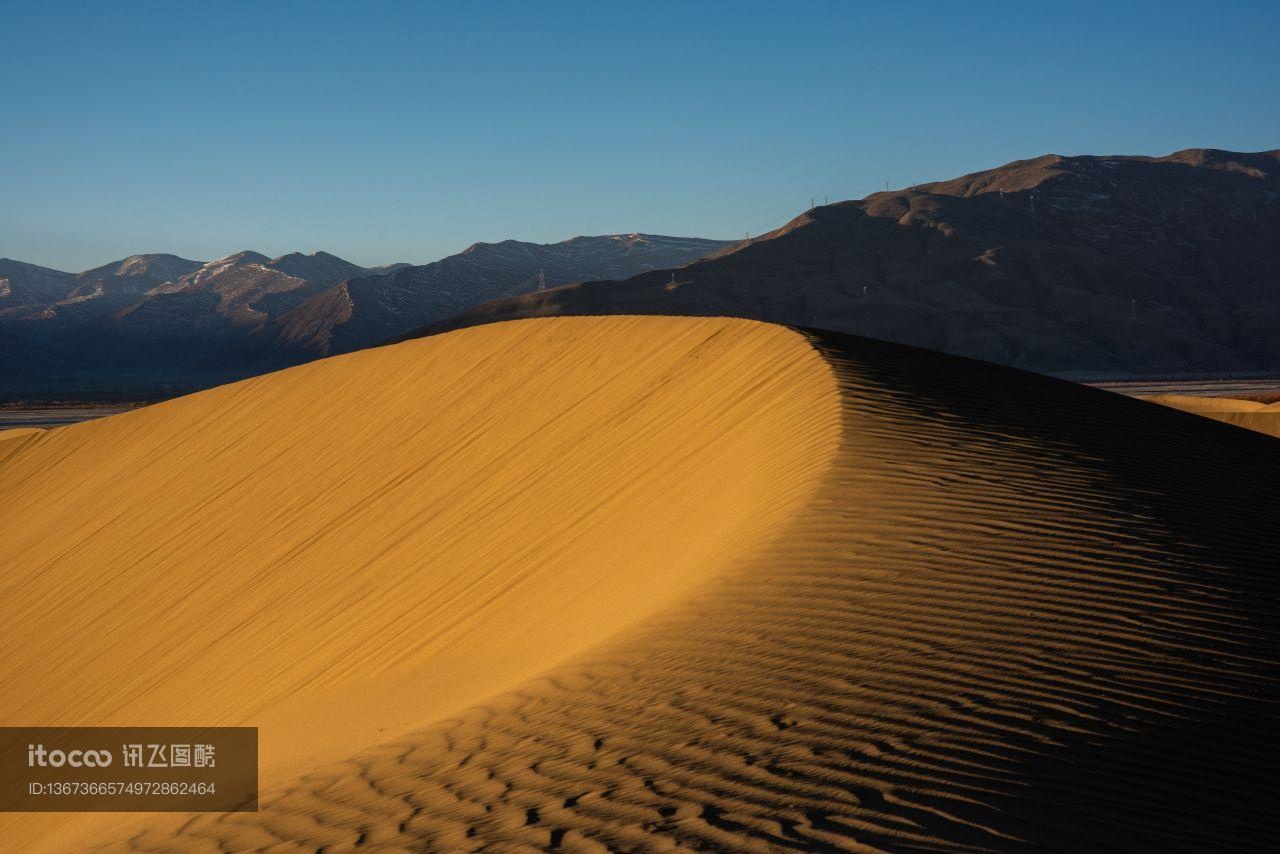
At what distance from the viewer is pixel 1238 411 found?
95.7 feet

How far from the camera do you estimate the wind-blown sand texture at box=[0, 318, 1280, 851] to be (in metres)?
4.47

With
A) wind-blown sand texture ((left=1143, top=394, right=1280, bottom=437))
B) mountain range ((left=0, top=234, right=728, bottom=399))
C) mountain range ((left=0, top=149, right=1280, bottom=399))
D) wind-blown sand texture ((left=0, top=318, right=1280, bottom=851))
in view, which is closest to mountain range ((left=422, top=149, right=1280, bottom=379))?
mountain range ((left=0, top=149, right=1280, bottom=399))

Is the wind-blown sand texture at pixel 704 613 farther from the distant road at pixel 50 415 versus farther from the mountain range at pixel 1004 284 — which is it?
the mountain range at pixel 1004 284

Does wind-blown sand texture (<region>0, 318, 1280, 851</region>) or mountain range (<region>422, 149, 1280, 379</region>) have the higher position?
mountain range (<region>422, 149, 1280, 379</region>)

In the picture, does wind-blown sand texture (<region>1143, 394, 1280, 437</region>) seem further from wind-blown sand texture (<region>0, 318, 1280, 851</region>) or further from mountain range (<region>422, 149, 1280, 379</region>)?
mountain range (<region>422, 149, 1280, 379</region>)

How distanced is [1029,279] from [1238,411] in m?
65.6

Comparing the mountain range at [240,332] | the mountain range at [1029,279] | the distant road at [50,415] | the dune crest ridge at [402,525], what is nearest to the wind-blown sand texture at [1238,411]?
the dune crest ridge at [402,525]

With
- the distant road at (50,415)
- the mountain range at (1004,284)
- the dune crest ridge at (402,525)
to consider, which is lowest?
the distant road at (50,415)

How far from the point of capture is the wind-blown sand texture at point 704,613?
14.7ft

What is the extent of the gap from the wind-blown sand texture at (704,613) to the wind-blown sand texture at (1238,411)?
15.9m

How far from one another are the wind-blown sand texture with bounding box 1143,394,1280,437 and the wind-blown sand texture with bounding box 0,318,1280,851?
626 inches

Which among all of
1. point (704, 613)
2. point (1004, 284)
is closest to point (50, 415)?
point (704, 613)

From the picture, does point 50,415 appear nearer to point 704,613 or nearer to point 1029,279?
point 704,613

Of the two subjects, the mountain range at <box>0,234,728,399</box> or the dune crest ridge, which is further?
the mountain range at <box>0,234,728,399</box>
